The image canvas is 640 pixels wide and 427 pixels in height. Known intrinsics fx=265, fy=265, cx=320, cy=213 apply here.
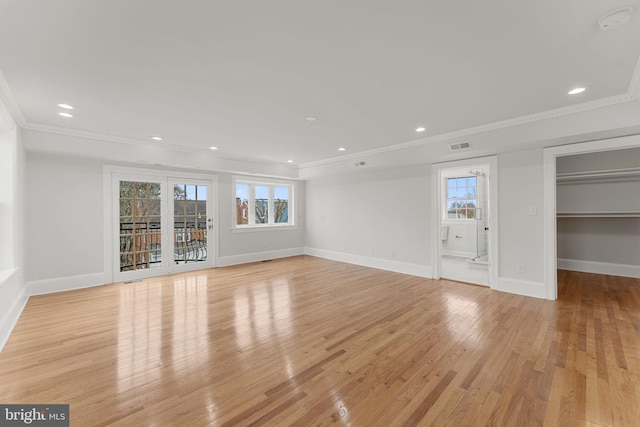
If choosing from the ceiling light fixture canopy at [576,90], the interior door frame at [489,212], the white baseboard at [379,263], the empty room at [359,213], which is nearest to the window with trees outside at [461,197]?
the empty room at [359,213]

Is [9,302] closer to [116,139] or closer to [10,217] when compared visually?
[10,217]

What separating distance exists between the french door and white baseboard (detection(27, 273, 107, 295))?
0.28m

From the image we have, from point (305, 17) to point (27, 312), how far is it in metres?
4.86

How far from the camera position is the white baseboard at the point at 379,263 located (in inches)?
210

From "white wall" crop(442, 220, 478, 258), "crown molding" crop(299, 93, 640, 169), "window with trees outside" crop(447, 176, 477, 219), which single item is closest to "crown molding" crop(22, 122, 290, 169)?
"crown molding" crop(299, 93, 640, 169)

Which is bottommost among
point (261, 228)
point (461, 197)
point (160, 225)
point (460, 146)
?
point (261, 228)

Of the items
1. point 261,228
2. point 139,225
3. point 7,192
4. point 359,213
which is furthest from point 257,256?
point 7,192

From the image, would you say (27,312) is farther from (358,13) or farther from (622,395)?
(622,395)

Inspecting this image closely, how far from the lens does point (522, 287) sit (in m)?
4.14

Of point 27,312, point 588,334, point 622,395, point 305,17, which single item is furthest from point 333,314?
point 27,312

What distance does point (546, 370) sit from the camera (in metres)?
2.18

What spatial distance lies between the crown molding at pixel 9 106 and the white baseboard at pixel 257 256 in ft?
13.1

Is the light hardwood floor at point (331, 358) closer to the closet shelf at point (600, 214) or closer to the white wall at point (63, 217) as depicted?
the white wall at point (63, 217)

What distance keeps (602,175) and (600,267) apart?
6.01 feet
